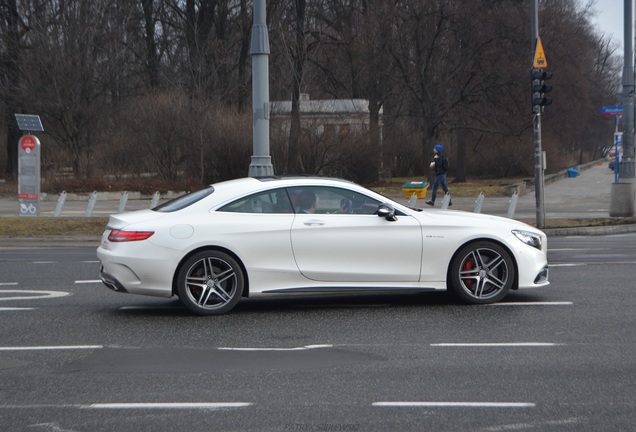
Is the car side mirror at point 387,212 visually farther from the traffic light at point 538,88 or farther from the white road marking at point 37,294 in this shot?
the traffic light at point 538,88

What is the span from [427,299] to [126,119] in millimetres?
32630

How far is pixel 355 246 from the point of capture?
10.5 m

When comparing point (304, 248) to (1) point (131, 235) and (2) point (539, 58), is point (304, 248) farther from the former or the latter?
(2) point (539, 58)

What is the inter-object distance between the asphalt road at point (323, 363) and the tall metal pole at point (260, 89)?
8.10 meters

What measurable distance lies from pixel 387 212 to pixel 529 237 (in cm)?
167

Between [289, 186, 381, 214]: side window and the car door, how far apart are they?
2 cm

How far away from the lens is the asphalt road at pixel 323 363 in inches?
255

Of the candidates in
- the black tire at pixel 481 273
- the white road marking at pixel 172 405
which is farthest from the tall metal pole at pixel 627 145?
the white road marking at pixel 172 405

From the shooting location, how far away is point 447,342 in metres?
8.88

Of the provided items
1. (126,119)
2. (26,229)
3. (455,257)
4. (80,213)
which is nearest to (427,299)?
(455,257)

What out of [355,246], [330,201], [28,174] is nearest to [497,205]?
[28,174]

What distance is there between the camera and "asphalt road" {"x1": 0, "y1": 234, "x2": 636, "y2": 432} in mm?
6469

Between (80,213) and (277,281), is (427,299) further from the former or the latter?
(80,213)

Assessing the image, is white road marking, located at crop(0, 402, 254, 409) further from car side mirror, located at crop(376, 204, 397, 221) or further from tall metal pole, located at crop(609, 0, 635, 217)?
tall metal pole, located at crop(609, 0, 635, 217)
